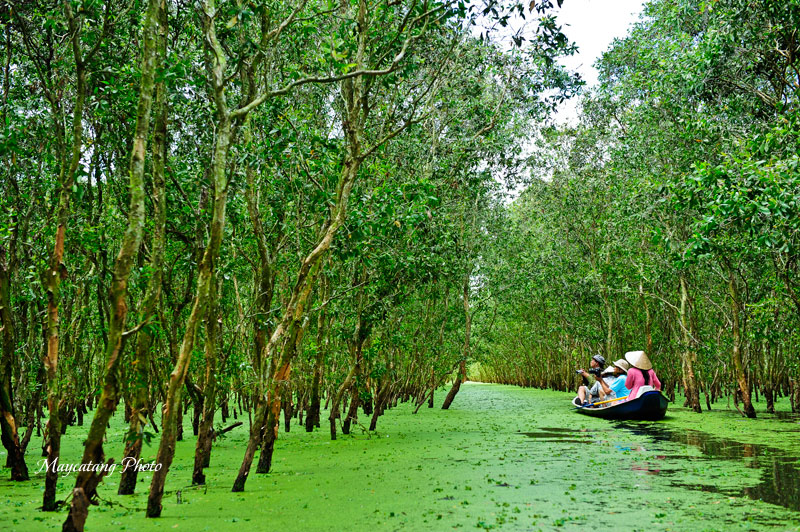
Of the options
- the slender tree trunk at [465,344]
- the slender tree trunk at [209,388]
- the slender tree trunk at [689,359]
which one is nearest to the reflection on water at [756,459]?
the slender tree trunk at [689,359]

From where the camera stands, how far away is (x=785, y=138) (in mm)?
11352

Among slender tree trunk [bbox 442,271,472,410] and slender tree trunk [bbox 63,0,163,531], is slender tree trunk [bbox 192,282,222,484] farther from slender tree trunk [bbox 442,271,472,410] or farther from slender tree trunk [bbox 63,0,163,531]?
slender tree trunk [bbox 442,271,472,410]

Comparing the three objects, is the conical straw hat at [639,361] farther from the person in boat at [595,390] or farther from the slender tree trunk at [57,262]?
the slender tree trunk at [57,262]

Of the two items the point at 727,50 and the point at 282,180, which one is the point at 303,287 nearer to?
the point at 282,180

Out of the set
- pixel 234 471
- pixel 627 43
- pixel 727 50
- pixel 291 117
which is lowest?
pixel 234 471

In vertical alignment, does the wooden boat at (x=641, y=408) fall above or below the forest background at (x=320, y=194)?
below

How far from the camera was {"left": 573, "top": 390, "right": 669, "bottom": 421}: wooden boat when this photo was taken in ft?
55.2

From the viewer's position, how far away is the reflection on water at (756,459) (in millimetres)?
7066

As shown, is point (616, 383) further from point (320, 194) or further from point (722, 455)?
point (320, 194)

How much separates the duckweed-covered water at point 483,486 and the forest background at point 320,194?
2.23 ft

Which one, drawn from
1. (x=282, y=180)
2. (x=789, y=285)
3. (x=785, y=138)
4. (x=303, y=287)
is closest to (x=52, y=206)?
(x=282, y=180)

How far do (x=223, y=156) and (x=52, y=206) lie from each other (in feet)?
13.6

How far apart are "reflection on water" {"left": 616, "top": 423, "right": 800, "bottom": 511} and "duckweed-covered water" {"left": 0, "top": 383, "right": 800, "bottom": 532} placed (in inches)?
0.9

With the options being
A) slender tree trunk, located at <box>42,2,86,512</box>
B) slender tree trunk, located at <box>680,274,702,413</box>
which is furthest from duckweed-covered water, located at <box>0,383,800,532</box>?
slender tree trunk, located at <box>680,274,702,413</box>
